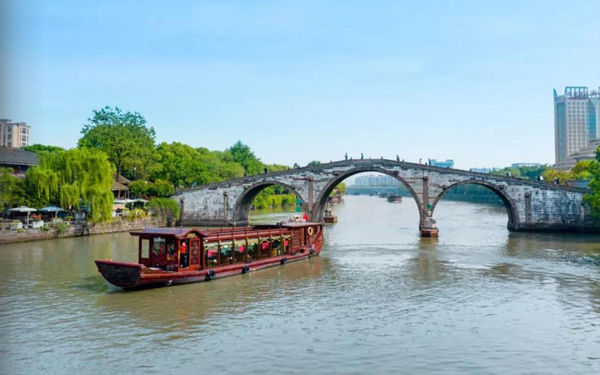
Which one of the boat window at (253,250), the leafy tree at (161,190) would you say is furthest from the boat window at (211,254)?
the leafy tree at (161,190)

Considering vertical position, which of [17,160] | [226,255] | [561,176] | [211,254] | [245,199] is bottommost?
[226,255]

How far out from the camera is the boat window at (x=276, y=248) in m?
27.5

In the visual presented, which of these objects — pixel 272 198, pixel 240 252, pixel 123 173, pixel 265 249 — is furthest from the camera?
pixel 272 198

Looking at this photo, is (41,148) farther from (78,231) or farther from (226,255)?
(226,255)

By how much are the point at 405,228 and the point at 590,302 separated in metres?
29.9

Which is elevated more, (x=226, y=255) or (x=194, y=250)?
(x=194, y=250)

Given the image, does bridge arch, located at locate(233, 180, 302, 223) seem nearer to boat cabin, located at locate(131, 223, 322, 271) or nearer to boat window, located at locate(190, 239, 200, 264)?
boat cabin, located at locate(131, 223, 322, 271)

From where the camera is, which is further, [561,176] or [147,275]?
[561,176]

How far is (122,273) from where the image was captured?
63.6ft

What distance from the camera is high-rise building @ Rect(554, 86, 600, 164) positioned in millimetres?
159750

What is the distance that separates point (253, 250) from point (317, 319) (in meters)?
10.0

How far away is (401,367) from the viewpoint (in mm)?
12664

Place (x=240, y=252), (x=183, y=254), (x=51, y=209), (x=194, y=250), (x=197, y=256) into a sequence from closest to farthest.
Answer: (x=183, y=254) → (x=194, y=250) → (x=197, y=256) → (x=240, y=252) → (x=51, y=209)

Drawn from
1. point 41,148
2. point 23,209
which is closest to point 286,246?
point 23,209
